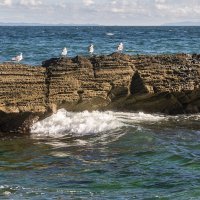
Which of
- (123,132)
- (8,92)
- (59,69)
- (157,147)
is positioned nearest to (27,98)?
(8,92)

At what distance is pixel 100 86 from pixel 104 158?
496 cm

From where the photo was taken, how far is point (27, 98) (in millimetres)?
17516

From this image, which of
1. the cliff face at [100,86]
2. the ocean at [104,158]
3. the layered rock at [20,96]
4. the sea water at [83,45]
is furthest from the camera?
the sea water at [83,45]

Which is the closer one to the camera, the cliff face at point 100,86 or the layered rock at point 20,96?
the layered rock at point 20,96

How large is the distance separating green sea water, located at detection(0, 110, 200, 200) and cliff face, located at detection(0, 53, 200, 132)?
510 mm

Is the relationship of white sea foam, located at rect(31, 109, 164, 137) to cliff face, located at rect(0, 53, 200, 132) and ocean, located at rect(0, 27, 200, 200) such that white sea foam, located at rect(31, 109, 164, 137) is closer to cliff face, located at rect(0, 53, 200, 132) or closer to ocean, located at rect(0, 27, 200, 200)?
ocean, located at rect(0, 27, 200, 200)

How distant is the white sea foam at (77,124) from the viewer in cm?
1780

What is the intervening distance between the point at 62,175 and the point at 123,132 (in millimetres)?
5093

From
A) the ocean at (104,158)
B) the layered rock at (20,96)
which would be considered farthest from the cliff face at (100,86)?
the ocean at (104,158)

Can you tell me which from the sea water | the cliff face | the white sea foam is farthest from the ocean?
the sea water

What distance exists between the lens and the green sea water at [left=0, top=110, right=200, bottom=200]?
11.9 m

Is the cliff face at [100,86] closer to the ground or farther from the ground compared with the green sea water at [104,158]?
farther from the ground

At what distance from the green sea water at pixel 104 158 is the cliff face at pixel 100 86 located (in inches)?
20.1

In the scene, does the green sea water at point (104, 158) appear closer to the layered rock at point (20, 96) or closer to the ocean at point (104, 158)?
the ocean at point (104, 158)
